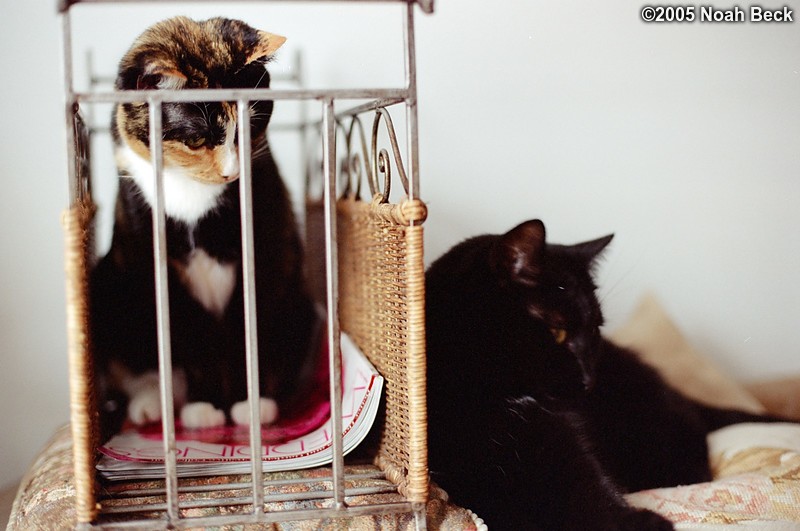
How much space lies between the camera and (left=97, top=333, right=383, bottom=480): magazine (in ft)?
2.75

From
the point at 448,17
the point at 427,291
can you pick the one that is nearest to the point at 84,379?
the point at 427,291

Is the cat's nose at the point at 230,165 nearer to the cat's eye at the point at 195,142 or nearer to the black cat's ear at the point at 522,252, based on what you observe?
the cat's eye at the point at 195,142

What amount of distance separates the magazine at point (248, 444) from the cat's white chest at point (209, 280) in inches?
7.6

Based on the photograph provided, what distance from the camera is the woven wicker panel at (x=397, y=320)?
30.0 inches

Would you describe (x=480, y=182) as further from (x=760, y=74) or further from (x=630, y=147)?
(x=760, y=74)

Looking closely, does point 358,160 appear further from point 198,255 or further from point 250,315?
point 250,315

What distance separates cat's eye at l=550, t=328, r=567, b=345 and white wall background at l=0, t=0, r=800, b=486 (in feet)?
1.67

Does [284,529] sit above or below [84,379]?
below

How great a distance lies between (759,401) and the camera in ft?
4.71

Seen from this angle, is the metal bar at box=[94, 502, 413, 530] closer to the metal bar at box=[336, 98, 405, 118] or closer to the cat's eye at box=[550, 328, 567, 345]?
the cat's eye at box=[550, 328, 567, 345]

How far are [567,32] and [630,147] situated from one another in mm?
295

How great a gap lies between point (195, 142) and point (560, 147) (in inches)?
34.0

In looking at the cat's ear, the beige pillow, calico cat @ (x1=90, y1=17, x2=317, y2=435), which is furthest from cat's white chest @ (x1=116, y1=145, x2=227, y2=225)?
the beige pillow

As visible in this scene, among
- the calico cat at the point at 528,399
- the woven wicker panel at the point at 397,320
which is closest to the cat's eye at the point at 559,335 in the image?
the calico cat at the point at 528,399
